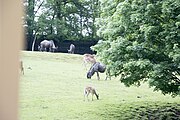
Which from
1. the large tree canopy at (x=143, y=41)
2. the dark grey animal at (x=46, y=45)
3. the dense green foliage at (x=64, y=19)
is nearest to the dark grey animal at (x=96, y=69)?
the large tree canopy at (x=143, y=41)

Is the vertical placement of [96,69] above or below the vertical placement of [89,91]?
above

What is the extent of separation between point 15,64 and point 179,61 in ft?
7.21

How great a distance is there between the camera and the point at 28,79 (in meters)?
2.96

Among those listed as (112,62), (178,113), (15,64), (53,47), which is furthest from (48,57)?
(15,64)

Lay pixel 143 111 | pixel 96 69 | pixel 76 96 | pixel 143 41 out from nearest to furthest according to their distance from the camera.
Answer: pixel 143 41, pixel 76 96, pixel 143 111, pixel 96 69

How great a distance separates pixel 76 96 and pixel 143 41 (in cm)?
79

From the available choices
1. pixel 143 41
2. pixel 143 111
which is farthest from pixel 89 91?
pixel 143 41

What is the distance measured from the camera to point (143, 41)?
2926 mm

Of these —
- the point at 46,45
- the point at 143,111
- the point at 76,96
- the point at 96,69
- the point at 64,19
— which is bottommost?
the point at 143,111

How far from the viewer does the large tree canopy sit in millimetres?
2812

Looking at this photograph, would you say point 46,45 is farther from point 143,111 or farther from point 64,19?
point 143,111

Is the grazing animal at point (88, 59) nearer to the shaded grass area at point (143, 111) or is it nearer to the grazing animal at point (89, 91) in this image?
the grazing animal at point (89, 91)

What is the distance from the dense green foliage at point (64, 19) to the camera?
287cm

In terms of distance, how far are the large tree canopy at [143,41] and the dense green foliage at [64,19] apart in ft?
0.37
